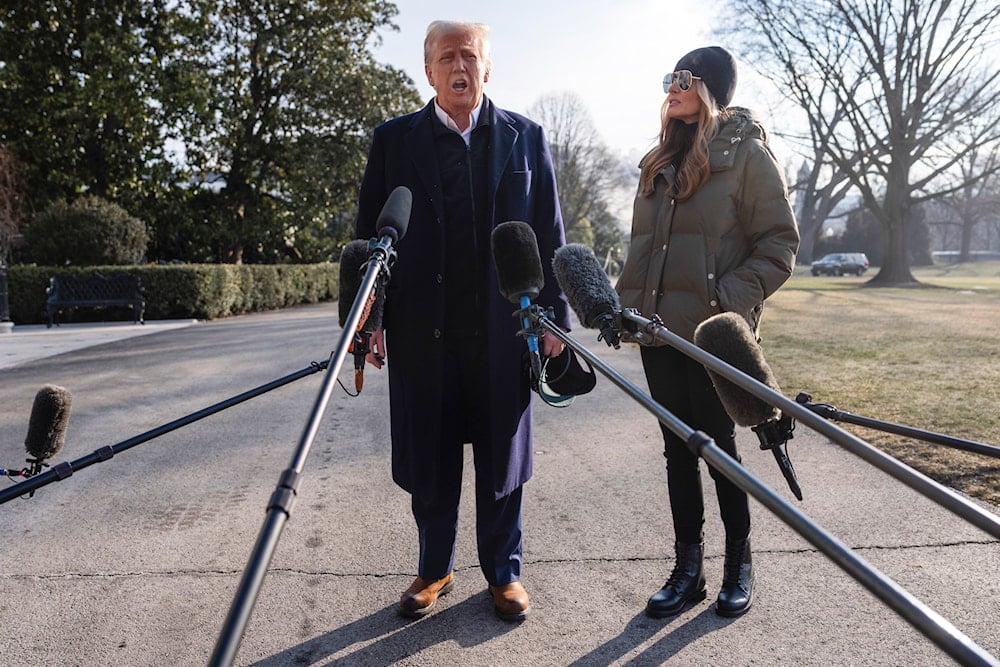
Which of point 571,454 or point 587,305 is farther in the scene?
point 571,454

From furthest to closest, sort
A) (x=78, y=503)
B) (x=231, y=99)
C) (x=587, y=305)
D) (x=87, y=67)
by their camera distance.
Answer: (x=231, y=99) < (x=87, y=67) < (x=78, y=503) < (x=587, y=305)

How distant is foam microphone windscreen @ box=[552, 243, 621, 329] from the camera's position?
2.21 metres

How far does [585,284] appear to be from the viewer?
2266 millimetres

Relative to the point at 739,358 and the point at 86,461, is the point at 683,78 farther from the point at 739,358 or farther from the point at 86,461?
the point at 86,461

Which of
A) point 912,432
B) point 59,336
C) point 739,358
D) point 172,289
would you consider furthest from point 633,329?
point 172,289

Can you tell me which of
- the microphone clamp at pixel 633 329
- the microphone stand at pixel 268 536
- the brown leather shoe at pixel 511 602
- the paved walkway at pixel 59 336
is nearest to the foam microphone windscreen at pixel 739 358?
the microphone clamp at pixel 633 329

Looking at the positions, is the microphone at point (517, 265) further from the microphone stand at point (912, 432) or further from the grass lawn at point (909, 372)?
the grass lawn at point (909, 372)

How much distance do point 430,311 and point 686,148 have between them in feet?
3.92

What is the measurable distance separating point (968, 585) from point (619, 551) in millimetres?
1436

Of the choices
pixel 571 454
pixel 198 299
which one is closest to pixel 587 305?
pixel 571 454

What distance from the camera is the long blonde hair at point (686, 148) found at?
3115mm

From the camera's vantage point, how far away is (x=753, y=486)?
1.23 metres

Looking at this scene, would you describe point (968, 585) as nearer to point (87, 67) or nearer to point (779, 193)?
point (779, 193)

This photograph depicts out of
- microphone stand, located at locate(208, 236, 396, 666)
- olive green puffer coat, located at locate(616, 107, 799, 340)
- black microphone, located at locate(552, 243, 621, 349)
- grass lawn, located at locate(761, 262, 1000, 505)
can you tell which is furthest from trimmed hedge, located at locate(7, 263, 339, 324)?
microphone stand, located at locate(208, 236, 396, 666)
